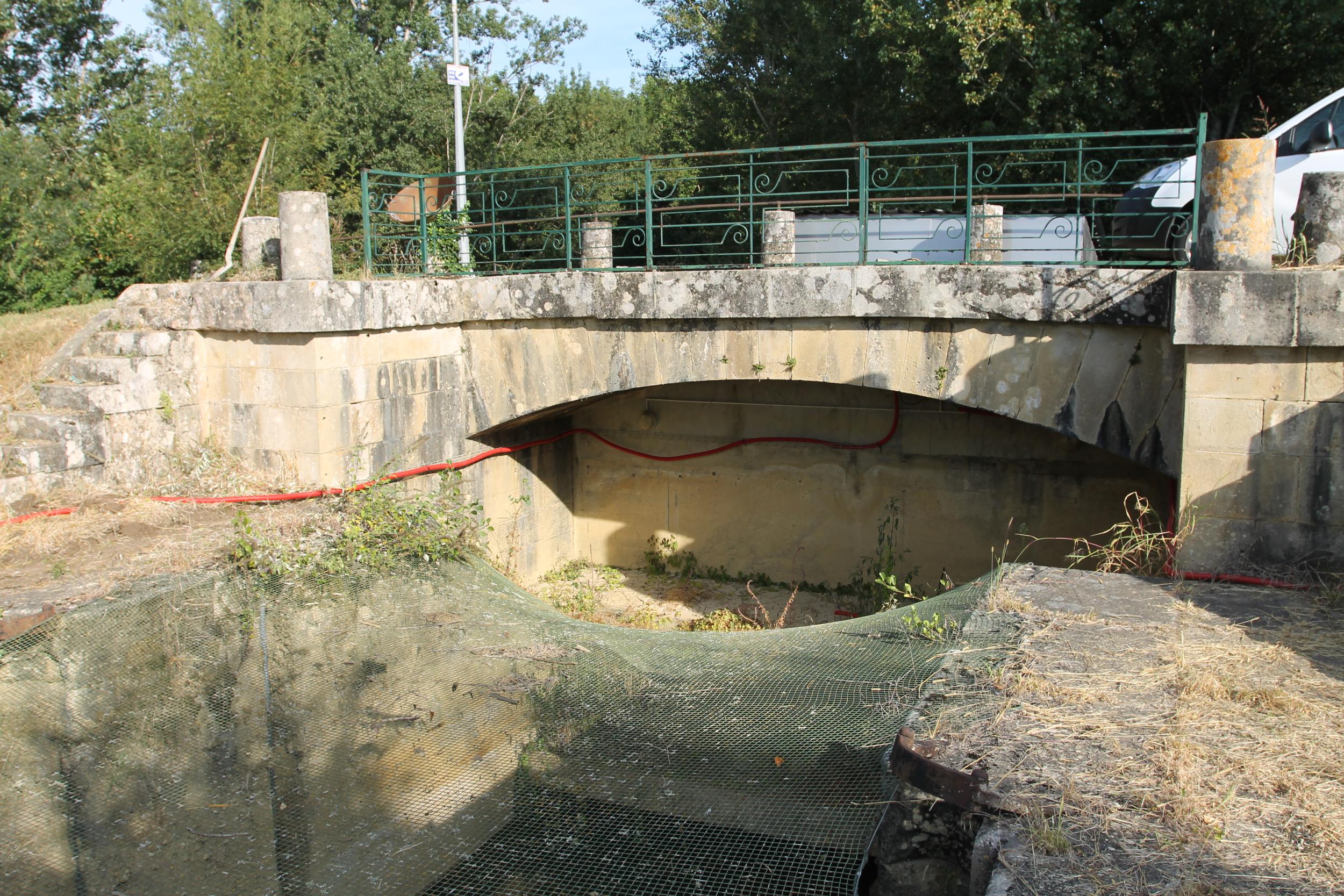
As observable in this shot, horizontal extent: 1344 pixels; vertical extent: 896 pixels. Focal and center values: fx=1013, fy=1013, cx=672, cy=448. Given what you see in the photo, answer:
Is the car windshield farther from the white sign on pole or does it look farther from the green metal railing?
the white sign on pole

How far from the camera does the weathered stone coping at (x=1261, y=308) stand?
5.10 metres

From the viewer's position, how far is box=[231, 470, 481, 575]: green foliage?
589 cm

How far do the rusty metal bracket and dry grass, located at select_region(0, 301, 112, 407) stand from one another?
22.3 feet

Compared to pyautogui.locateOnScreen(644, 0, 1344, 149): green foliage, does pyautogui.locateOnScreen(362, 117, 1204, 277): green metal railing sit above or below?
below

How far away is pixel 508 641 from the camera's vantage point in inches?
197

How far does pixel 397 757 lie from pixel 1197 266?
190 inches

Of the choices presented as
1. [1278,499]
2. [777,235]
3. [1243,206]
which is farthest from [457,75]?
[1278,499]

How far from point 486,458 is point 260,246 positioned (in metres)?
2.48

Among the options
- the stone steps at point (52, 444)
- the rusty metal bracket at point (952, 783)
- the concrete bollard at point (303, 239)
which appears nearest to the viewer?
the rusty metal bracket at point (952, 783)

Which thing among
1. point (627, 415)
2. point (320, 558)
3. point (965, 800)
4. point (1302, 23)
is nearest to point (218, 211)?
point (627, 415)

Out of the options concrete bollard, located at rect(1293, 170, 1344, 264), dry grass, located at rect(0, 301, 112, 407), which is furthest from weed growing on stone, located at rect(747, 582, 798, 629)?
dry grass, located at rect(0, 301, 112, 407)

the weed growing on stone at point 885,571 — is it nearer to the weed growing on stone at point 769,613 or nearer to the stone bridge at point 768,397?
the stone bridge at point 768,397

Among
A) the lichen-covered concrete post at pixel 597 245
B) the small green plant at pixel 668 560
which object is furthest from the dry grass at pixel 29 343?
the small green plant at pixel 668 560

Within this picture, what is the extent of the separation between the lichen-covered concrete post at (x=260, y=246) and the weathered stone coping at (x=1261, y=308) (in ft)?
20.9
